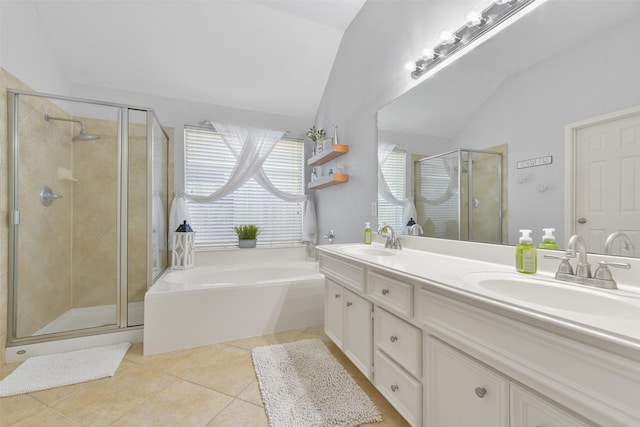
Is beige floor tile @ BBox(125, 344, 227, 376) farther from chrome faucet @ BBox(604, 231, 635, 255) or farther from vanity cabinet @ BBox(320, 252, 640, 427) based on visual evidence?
chrome faucet @ BBox(604, 231, 635, 255)

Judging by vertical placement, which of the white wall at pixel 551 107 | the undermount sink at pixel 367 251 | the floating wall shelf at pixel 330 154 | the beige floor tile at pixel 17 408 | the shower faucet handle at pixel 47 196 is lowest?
the beige floor tile at pixel 17 408

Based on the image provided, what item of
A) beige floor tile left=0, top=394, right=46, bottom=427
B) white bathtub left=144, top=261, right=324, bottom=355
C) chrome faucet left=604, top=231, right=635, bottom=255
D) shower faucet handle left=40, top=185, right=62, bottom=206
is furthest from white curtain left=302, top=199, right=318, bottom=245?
chrome faucet left=604, top=231, right=635, bottom=255

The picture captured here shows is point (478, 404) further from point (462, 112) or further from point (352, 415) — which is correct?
point (462, 112)

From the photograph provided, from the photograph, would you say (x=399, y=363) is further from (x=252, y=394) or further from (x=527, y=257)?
(x=252, y=394)

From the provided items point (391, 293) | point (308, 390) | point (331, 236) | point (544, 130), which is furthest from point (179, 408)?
point (544, 130)

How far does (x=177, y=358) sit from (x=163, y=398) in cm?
44

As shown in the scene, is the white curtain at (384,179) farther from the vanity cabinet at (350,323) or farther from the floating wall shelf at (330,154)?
the vanity cabinet at (350,323)

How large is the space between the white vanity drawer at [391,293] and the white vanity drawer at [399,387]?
27 cm

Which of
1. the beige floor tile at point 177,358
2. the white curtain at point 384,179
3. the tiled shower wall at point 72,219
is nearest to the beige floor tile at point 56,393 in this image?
the beige floor tile at point 177,358

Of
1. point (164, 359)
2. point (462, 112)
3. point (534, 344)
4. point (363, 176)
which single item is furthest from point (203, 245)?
point (534, 344)

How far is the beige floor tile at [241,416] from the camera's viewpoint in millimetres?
1317

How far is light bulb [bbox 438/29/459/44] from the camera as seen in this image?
1.49m

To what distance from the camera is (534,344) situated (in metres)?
0.67

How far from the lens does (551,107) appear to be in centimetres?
108
